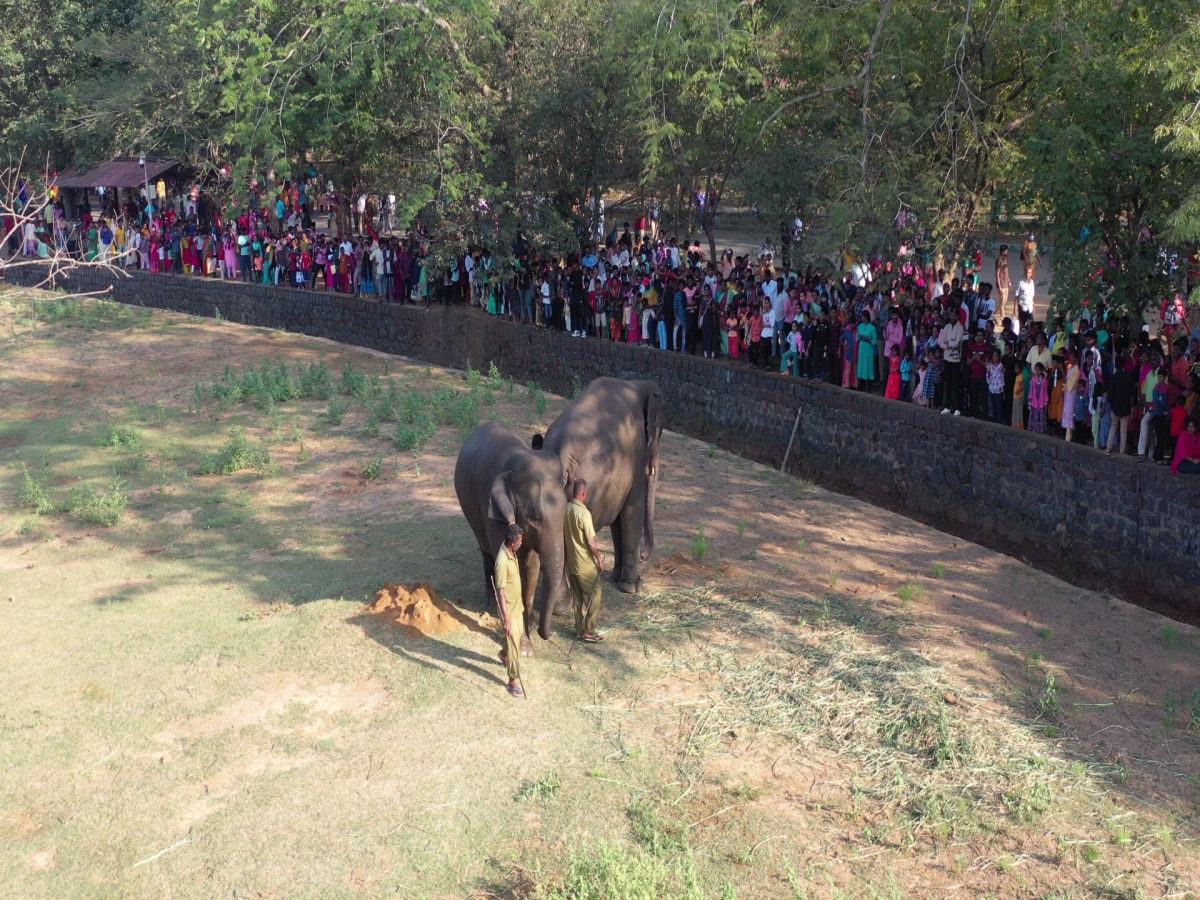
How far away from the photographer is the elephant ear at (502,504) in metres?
8.71

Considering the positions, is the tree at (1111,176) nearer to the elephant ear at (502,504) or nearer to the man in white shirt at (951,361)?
the man in white shirt at (951,361)

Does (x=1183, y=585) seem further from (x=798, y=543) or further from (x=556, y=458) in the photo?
(x=556, y=458)

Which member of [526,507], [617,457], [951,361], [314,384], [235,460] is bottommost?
[235,460]

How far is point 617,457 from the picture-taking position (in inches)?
393

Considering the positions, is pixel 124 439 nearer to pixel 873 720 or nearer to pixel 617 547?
pixel 617 547

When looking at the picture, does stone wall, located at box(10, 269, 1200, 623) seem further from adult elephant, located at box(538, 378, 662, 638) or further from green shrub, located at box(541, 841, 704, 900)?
green shrub, located at box(541, 841, 704, 900)

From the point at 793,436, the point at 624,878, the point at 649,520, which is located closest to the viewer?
the point at 624,878

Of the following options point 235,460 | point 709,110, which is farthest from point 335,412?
point 709,110

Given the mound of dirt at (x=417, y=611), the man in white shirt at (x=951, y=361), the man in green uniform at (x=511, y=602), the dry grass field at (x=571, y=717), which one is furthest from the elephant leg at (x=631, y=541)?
the man in white shirt at (x=951, y=361)

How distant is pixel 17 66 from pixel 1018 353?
27.0 meters

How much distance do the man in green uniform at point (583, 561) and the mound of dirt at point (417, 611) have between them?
0.92m

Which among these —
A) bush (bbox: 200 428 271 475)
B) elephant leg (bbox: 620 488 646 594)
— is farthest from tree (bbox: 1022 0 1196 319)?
bush (bbox: 200 428 271 475)

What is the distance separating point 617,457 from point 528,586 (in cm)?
146

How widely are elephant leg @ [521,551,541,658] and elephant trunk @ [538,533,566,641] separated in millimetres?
73
